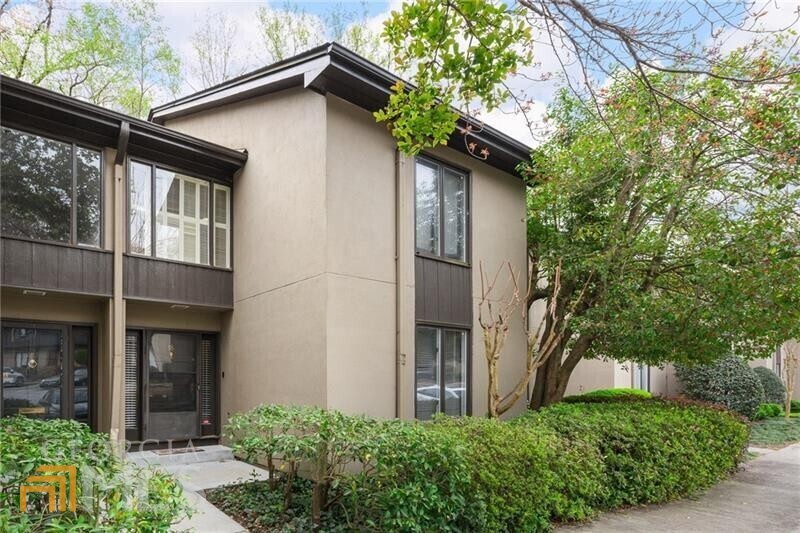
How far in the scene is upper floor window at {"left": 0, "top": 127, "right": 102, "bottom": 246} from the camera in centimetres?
796

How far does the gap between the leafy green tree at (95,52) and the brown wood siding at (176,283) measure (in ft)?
36.8

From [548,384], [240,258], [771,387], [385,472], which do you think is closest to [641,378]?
[771,387]

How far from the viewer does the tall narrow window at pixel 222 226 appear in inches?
397

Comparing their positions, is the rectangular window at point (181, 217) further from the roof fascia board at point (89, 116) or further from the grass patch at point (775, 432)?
the grass patch at point (775, 432)

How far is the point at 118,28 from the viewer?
61.9 feet

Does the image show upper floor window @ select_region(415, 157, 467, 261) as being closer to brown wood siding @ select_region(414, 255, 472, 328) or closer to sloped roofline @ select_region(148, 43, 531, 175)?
brown wood siding @ select_region(414, 255, 472, 328)

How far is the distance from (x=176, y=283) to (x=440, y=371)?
4511 mm

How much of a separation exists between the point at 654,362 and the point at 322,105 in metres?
7.51

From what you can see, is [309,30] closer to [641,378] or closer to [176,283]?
[176,283]

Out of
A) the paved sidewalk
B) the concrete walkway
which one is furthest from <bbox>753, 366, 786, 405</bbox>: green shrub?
the paved sidewalk

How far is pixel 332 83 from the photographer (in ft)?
27.1

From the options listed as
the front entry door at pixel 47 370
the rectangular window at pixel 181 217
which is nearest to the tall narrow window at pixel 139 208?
the rectangular window at pixel 181 217

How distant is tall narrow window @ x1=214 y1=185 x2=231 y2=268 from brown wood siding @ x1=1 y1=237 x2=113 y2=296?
1.83 meters

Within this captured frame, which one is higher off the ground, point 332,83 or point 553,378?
point 332,83
